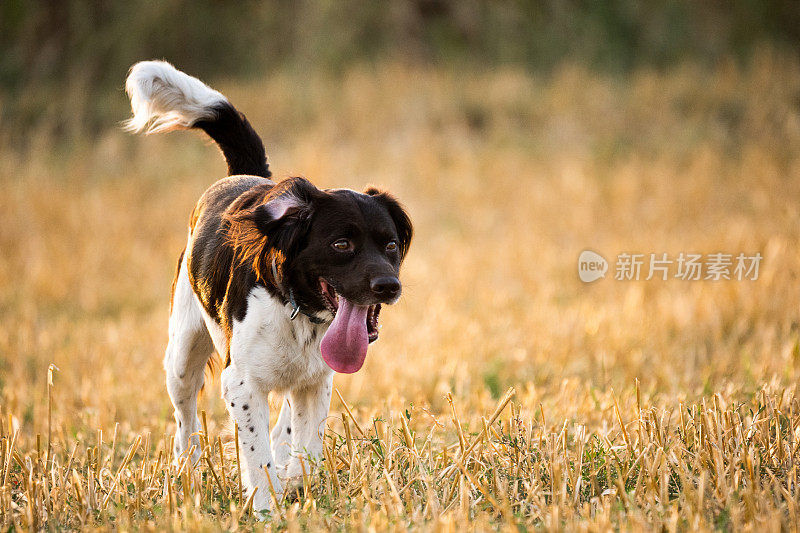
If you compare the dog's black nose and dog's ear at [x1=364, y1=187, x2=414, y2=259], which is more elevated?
dog's ear at [x1=364, y1=187, x2=414, y2=259]

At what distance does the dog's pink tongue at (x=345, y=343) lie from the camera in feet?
10.5

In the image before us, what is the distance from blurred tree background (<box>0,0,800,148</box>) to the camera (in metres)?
16.6

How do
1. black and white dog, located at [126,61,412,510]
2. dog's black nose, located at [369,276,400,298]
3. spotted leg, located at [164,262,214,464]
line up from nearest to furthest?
dog's black nose, located at [369,276,400,298] < black and white dog, located at [126,61,412,510] < spotted leg, located at [164,262,214,464]

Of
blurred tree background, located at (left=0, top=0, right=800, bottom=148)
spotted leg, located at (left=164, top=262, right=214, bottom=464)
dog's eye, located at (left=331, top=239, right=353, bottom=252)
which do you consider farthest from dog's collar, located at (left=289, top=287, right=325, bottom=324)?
blurred tree background, located at (left=0, top=0, right=800, bottom=148)

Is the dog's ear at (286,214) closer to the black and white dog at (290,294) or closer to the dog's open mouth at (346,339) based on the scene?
the black and white dog at (290,294)

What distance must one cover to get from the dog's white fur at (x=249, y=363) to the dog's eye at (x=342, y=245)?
333 millimetres

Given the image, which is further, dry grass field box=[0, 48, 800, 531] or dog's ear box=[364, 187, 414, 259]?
dog's ear box=[364, 187, 414, 259]

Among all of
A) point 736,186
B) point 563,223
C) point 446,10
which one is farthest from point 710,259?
point 446,10

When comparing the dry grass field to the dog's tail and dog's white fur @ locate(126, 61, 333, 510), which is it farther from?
the dog's tail

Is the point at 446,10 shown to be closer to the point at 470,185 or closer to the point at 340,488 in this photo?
the point at 470,185

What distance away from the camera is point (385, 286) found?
10.2 feet

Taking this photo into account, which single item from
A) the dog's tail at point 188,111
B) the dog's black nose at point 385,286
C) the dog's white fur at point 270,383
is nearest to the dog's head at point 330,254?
the dog's black nose at point 385,286

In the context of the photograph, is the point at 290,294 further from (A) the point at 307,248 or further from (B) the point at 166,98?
(B) the point at 166,98

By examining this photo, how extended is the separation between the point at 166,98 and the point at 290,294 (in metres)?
1.42
